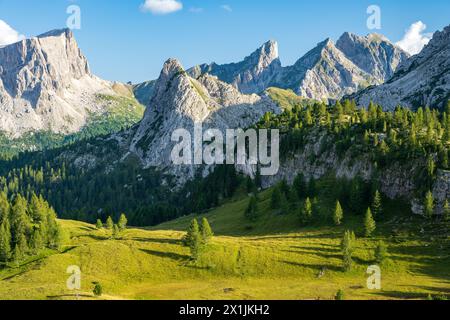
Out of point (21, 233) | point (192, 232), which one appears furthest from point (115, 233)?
point (192, 232)

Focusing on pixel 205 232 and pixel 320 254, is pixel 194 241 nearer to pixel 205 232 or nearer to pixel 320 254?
pixel 205 232

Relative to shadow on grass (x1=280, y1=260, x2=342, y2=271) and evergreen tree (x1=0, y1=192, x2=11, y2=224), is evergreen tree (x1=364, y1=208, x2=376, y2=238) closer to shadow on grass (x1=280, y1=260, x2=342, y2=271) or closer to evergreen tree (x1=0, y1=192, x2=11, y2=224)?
shadow on grass (x1=280, y1=260, x2=342, y2=271)

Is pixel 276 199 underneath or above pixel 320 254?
above

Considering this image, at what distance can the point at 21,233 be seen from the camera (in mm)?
119500

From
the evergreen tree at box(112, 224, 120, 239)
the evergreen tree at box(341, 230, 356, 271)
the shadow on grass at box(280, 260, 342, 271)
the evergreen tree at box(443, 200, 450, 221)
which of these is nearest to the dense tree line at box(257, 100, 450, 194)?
the evergreen tree at box(443, 200, 450, 221)

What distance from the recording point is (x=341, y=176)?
153 meters

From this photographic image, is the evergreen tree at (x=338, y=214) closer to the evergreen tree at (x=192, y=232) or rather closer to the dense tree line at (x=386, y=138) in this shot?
the dense tree line at (x=386, y=138)

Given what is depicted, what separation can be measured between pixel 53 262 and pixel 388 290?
2950 inches

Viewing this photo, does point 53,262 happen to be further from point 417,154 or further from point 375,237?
point 417,154

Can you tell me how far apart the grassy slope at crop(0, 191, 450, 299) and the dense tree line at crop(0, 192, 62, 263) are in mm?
3921

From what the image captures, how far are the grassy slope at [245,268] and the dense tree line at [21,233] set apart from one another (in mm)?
3921

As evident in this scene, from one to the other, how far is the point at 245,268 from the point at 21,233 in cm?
6036

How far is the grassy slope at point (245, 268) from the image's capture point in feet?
292
